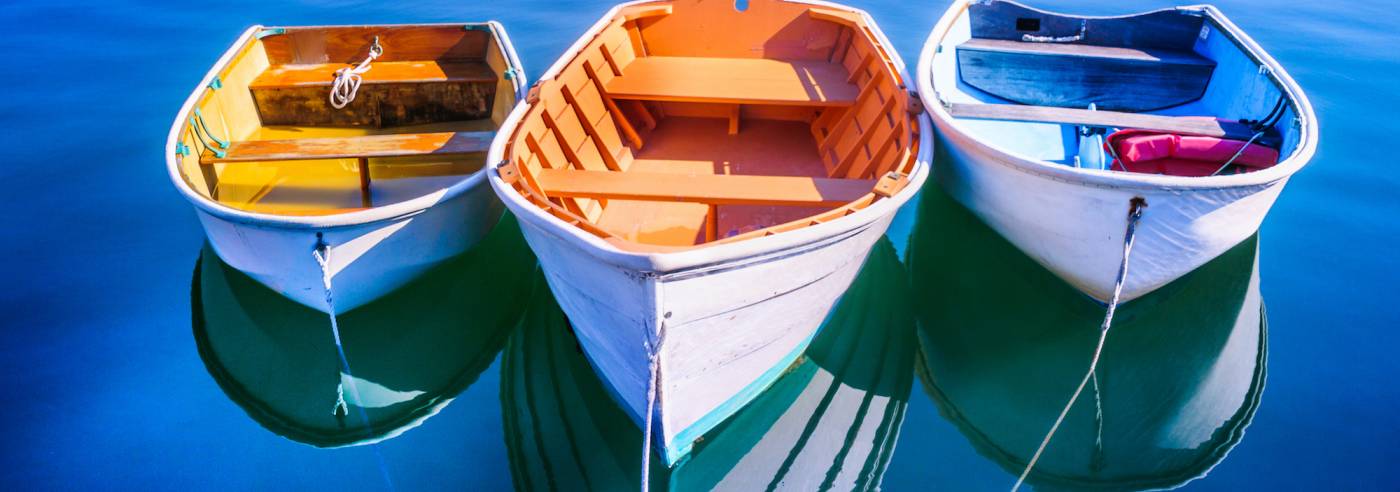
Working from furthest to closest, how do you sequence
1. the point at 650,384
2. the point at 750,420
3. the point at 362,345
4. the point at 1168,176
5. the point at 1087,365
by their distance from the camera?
the point at 362,345 → the point at 1087,365 → the point at 750,420 → the point at 1168,176 → the point at 650,384

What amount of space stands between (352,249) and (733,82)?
112 inches

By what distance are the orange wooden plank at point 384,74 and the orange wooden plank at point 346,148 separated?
1.16 meters

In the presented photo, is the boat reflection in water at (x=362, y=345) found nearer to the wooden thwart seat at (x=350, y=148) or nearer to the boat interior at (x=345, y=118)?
the boat interior at (x=345, y=118)

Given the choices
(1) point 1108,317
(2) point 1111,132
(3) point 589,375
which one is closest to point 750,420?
(3) point 589,375

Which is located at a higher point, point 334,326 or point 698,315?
point 698,315

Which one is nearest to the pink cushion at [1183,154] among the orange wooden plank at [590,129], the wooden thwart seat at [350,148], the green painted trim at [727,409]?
the green painted trim at [727,409]

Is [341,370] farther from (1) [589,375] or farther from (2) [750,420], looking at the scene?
(2) [750,420]

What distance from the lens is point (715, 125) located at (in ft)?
21.7

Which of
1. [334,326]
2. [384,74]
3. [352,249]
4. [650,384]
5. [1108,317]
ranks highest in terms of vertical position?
[384,74]

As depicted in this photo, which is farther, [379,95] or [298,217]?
[379,95]

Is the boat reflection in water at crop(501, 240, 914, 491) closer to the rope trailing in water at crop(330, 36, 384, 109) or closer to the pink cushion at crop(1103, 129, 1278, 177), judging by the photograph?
the pink cushion at crop(1103, 129, 1278, 177)

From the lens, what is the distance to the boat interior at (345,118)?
5.47 meters

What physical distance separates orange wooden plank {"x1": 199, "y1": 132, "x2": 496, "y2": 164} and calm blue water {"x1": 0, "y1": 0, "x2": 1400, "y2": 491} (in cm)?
86

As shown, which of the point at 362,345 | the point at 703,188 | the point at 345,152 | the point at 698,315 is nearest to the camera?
the point at 698,315
